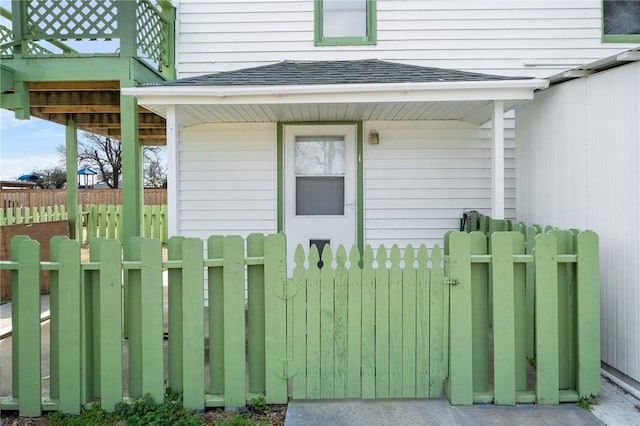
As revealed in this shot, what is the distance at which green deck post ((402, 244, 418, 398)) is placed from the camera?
9.32 ft

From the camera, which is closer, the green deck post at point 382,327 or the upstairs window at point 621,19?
the green deck post at point 382,327

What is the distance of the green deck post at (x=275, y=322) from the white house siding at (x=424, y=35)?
3730 millimetres

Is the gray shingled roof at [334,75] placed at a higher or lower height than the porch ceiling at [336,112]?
higher

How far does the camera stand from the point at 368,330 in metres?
2.85

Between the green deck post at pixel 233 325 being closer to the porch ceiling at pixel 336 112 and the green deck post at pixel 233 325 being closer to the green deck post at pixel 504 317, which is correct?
the green deck post at pixel 504 317

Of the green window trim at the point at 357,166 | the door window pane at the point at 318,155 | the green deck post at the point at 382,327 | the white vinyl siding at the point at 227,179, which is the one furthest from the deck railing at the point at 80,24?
the green deck post at the point at 382,327

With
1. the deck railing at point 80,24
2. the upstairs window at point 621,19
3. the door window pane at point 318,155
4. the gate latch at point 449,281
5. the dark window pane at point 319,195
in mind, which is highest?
the upstairs window at point 621,19

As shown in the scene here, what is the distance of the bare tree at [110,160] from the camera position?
28641mm

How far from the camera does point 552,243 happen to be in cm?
282

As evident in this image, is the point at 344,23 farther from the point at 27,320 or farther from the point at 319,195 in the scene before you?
the point at 27,320

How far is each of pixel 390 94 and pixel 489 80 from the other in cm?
98

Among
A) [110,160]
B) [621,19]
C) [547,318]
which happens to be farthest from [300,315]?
[110,160]

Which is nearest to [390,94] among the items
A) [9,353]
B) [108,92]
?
[108,92]

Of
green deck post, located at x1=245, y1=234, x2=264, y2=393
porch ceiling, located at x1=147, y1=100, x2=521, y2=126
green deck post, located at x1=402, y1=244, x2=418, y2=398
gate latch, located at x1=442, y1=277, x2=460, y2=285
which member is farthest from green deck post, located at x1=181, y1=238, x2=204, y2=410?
porch ceiling, located at x1=147, y1=100, x2=521, y2=126
